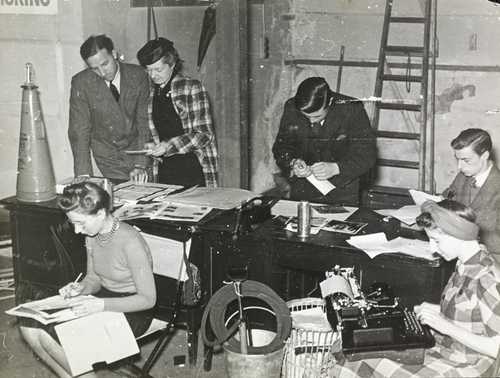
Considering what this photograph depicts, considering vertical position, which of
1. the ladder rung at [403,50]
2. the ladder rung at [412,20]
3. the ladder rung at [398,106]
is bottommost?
the ladder rung at [398,106]

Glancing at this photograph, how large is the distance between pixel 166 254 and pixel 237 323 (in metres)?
0.60

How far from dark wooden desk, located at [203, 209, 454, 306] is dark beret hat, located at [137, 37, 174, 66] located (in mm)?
1450

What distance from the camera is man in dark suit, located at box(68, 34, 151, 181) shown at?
187 inches

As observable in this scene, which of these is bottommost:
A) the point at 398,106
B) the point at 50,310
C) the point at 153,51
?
the point at 50,310

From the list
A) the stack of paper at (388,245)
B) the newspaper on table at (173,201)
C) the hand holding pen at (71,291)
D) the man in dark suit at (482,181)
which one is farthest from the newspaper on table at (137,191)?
the man in dark suit at (482,181)

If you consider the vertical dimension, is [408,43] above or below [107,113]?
above

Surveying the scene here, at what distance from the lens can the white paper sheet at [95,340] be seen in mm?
3008

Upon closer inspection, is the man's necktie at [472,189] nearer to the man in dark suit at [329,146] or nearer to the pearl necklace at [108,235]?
the man in dark suit at [329,146]

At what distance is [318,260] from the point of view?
3.44m

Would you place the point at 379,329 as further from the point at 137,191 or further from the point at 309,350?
the point at 137,191

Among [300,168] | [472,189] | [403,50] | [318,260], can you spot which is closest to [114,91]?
[300,168]

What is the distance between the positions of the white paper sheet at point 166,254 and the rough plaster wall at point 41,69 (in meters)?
2.03

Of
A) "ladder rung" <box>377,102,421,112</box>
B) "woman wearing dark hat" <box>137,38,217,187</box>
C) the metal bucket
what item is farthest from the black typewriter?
"ladder rung" <box>377,102,421,112</box>

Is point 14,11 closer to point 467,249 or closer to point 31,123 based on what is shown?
point 31,123
